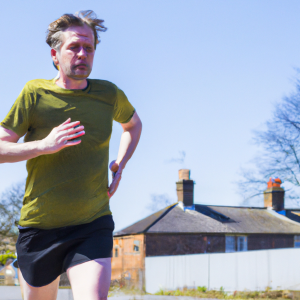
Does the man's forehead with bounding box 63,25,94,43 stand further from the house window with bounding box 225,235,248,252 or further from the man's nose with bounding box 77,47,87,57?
the house window with bounding box 225,235,248,252

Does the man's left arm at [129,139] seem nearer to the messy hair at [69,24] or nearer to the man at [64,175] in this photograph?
the man at [64,175]

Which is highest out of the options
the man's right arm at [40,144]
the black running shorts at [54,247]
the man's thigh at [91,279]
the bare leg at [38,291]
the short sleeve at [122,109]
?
the short sleeve at [122,109]

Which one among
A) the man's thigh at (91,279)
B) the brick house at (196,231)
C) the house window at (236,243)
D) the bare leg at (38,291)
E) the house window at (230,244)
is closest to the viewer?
the man's thigh at (91,279)

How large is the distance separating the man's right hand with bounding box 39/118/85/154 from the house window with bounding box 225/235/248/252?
36368 millimetres

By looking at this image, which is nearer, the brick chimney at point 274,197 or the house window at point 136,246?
the house window at point 136,246

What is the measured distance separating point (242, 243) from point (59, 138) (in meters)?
37.3

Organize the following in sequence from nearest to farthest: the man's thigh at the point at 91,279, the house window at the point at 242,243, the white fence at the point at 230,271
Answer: the man's thigh at the point at 91,279, the white fence at the point at 230,271, the house window at the point at 242,243

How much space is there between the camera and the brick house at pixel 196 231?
35406mm

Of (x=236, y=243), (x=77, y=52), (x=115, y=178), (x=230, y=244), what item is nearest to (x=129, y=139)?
(x=115, y=178)

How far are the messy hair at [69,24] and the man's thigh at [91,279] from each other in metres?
1.20

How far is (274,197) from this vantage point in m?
42.6

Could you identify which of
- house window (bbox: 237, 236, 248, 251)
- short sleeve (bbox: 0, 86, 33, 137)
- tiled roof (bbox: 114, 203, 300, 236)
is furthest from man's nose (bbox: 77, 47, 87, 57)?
house window (bbox: 237, 236, 248, 251)

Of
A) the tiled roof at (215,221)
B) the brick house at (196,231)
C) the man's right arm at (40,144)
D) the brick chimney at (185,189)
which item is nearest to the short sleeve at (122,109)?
the man's right arm at (40,144)

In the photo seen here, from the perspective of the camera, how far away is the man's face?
96.7 inches
